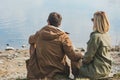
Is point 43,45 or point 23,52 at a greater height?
point 43,45

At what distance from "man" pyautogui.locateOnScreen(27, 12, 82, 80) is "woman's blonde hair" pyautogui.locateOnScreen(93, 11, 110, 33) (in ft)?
2.86

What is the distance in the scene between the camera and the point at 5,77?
18641mm

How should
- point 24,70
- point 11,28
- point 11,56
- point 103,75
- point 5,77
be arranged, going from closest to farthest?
point 103,75 < point 5,77 < point 24,70 < point 11,56 < point 11,28

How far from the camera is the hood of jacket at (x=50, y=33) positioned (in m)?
16.0

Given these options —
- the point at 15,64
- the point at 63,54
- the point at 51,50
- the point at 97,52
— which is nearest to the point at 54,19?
the point at 51,50

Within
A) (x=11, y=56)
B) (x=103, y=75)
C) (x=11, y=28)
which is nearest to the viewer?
(x=103, y=75)

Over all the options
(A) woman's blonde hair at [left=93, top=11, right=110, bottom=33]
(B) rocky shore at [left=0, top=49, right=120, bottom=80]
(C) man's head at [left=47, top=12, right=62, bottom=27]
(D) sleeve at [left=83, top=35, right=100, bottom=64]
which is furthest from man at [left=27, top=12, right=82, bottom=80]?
(B) rocky shore at [left=0, top=49, right=120, bottom=80]

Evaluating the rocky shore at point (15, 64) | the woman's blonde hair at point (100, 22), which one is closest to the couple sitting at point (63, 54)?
the woman's blonde hair at point (100, 22)

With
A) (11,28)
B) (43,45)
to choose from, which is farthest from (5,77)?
(11,28)

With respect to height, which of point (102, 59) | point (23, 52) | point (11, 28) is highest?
point (102, 59)

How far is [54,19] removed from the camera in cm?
1591

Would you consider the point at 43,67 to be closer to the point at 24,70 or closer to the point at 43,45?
the point at 43,45

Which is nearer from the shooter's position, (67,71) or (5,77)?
(67,71)

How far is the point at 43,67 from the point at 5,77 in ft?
9.27
